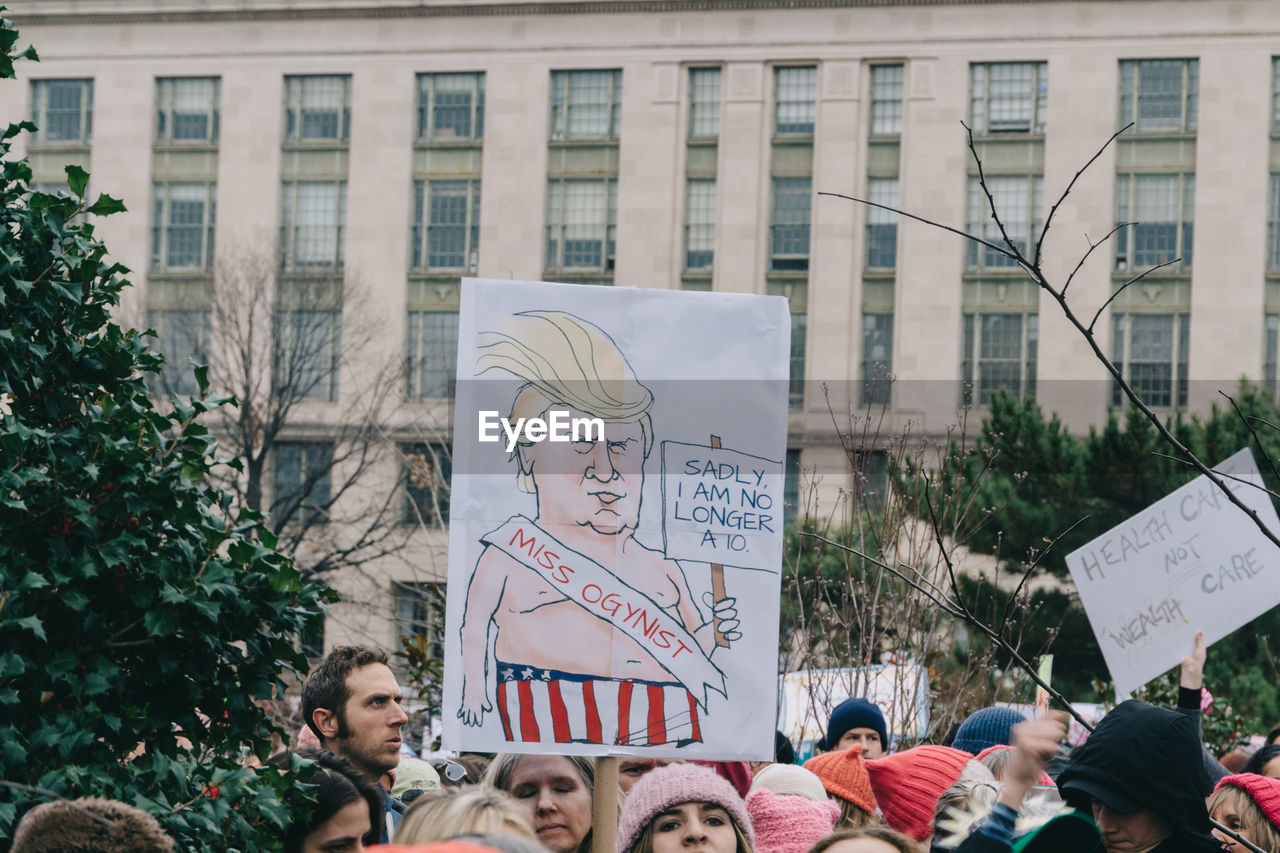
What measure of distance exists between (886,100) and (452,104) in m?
11.9

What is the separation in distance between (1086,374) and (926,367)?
3.97m

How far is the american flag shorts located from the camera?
4957mm

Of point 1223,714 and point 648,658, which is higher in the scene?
point 648,658

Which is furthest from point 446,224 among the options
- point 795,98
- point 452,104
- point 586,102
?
point 795,98

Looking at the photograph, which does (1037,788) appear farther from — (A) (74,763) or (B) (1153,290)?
(B) (1153,290)

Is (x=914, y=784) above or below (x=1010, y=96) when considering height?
below

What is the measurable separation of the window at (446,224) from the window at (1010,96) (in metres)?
13.7

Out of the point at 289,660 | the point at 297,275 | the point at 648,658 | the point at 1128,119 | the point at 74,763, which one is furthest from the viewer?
the point at 1128,119

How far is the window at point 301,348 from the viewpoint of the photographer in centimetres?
3516

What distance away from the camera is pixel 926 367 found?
40969 mm

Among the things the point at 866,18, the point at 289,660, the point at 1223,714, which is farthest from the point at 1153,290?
the point at 289,660

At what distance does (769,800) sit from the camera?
5.68 meters

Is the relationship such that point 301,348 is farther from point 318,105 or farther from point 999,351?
point 999,351

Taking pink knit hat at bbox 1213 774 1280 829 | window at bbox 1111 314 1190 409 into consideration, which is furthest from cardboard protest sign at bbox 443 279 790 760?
window at bbox 1111 314 1190 409
